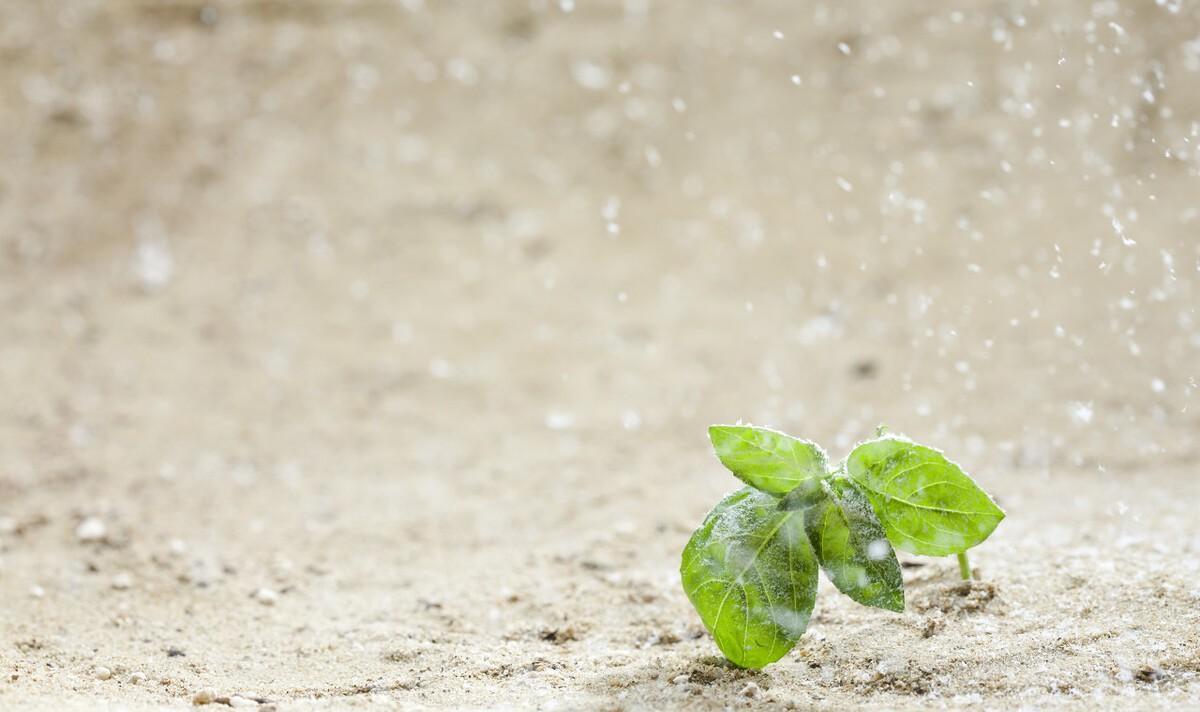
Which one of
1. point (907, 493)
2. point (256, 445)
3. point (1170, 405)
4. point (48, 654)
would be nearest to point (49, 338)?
point (256, 445)

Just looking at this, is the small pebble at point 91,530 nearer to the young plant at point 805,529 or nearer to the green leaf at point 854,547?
the young plant at point 805,529

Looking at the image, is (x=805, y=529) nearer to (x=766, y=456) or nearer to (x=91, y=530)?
(x=766, y=456)

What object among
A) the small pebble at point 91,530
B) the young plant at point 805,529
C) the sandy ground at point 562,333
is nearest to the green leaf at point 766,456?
the young plant at point 805,529

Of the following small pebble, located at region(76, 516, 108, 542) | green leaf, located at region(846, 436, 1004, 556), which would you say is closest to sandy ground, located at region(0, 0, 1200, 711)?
small pebble, located at region(76, 516, 108, 542)

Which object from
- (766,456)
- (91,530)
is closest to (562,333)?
(91,530)

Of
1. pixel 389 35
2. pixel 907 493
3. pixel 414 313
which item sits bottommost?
pixel 907 493

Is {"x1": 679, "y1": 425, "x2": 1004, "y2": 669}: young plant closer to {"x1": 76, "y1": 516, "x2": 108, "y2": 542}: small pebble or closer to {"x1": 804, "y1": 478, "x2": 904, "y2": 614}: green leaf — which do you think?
{"x1": 804, "y1": 478, "x2": 904, "y2": 614}: green leaf

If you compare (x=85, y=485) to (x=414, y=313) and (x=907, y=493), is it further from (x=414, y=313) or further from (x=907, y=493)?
(x=907, y=493)
